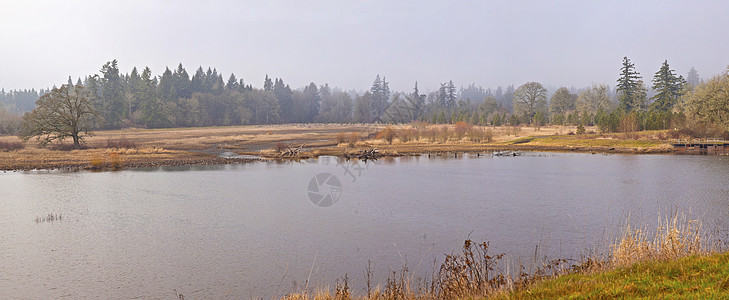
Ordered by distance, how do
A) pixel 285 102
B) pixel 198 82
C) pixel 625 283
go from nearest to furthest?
pixel 625 283, pixel 198 82, pixel 285 102

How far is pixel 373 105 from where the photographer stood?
156 meters

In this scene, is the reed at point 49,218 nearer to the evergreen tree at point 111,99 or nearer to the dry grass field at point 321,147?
the dry grass field at point 321,147

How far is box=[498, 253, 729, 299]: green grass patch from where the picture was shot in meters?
7.75

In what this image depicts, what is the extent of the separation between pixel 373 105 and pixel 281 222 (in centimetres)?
13718

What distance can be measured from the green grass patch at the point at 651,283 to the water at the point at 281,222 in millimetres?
5363

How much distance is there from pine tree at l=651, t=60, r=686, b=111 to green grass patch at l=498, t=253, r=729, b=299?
93878 mm

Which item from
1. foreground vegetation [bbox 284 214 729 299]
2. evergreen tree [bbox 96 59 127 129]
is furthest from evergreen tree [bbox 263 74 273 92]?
foreground vegetation [bbox 284 214 729 299]

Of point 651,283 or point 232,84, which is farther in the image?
point 232,84

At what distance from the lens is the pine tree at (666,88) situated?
3440 inches

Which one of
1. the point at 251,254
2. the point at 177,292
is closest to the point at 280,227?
the point at 251,254

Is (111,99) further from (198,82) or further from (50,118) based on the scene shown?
(50,118)

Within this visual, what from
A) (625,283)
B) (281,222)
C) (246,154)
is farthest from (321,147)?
(625,283)

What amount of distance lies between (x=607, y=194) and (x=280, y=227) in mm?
19763

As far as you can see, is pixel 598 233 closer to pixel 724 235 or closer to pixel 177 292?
pixel 724 235
